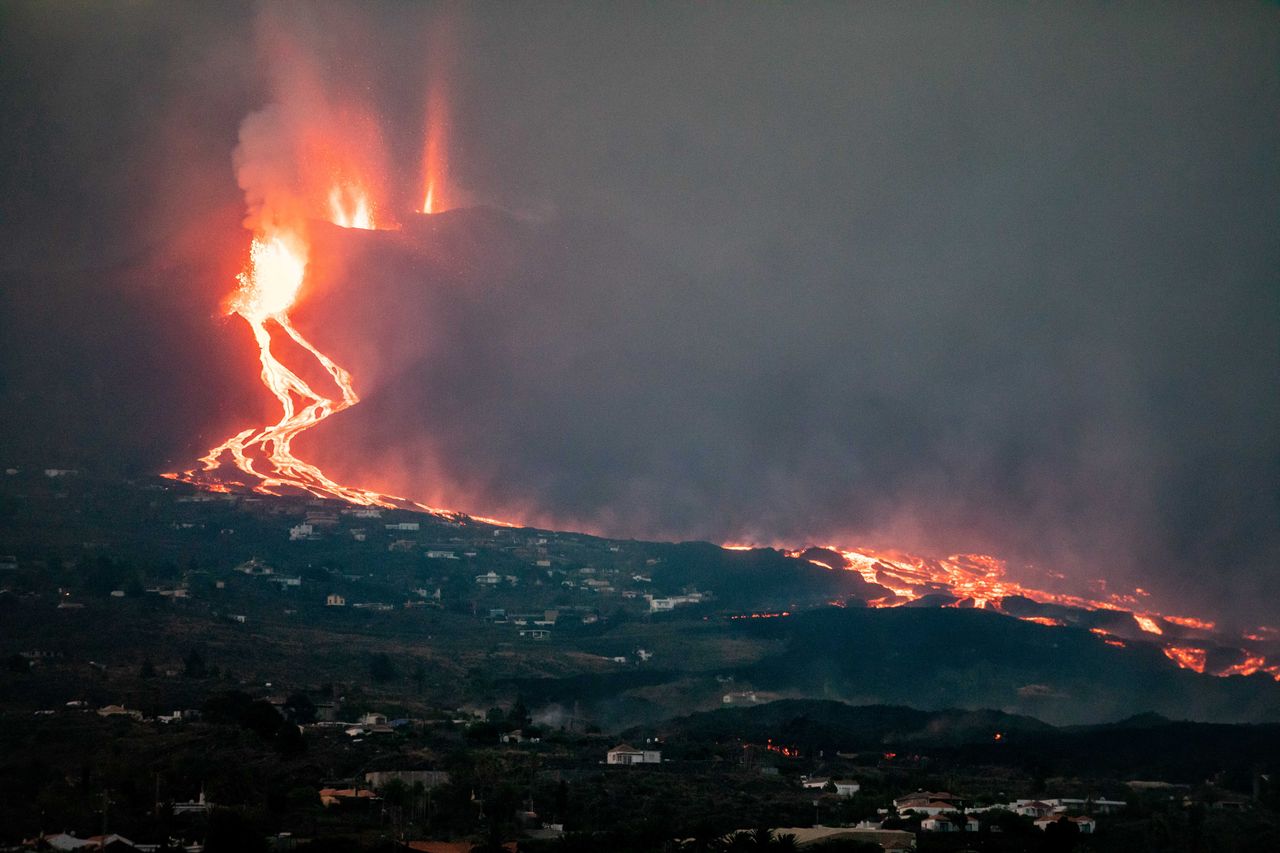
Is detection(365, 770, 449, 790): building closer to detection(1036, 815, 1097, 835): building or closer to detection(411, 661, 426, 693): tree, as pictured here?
detection(1036, 815, 1097, 835): building

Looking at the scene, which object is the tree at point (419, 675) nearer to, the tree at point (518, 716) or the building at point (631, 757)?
the tree at point (518, 716)

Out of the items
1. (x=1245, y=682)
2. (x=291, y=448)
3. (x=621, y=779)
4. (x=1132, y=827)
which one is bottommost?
(x=1132, y=827)

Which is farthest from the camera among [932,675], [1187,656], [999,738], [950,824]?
[932,675]

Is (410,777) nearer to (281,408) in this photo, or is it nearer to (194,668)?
(194,668)

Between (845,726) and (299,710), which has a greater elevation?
(299,710)

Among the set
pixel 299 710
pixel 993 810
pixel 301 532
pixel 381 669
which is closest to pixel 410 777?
pixel 299 710

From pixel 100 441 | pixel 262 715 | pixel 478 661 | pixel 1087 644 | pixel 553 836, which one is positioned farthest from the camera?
pixel 100 441

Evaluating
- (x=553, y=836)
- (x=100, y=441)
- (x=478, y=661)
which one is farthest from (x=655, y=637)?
(x=553, y=836)

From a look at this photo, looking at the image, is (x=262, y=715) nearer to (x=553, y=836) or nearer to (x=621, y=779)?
(x=621, y=779)
